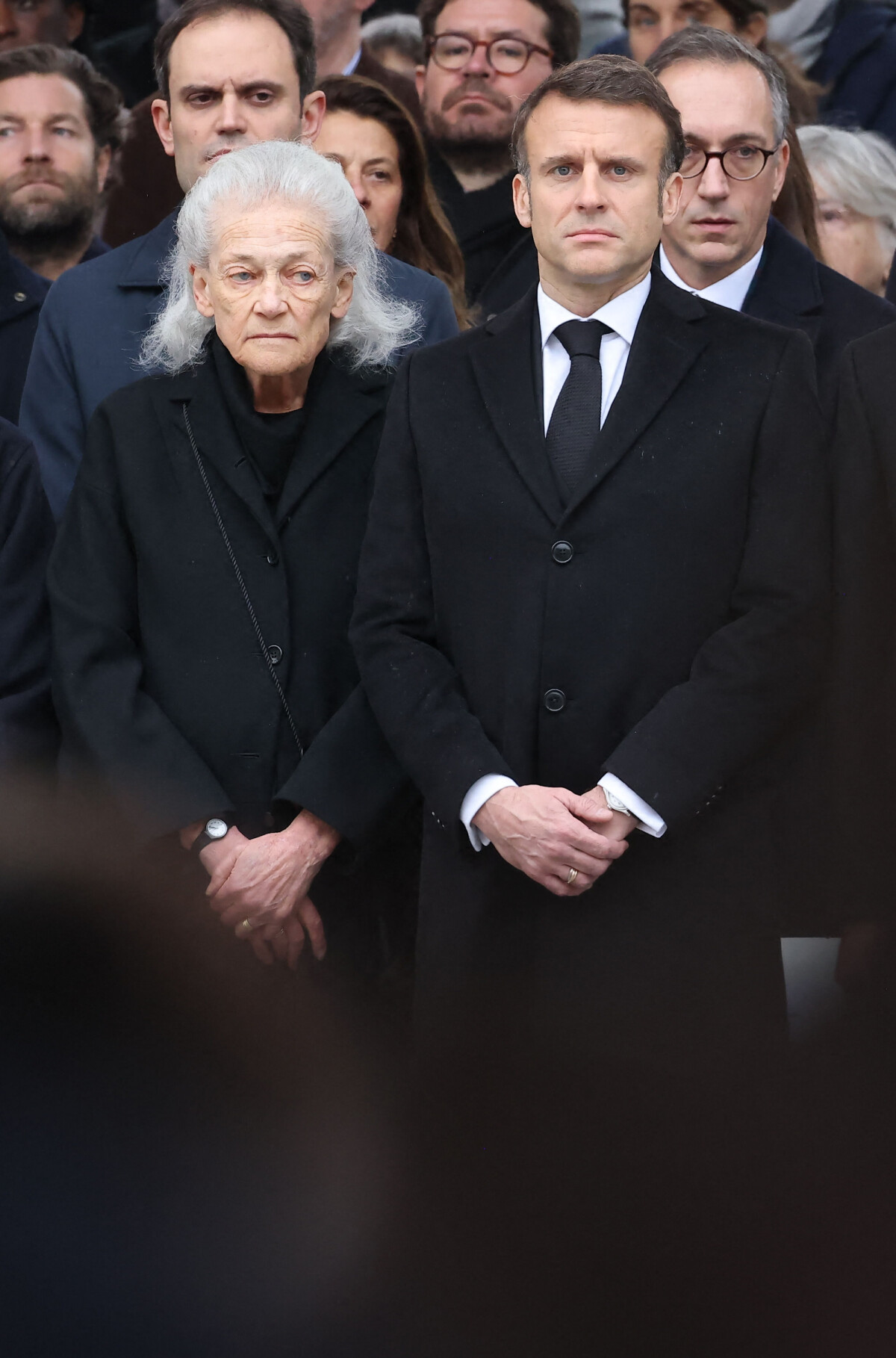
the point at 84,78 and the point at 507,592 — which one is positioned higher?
the point at 84,78

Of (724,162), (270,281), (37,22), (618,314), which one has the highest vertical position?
(37,22)

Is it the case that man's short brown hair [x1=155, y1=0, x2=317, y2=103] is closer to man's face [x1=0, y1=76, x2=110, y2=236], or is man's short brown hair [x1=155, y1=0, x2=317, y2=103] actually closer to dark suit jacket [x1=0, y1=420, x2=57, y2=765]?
dark suit jacket [x1=0, y1=420, x2=57, y2=765]

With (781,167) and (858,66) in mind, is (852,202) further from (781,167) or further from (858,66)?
(781,167)

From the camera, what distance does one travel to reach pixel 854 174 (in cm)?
417

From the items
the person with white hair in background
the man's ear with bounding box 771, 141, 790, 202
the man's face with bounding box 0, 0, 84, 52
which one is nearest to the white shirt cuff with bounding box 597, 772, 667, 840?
the man's ear with bounding box 771, 141, 790, 202

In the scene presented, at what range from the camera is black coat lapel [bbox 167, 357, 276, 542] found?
2803 millimetres

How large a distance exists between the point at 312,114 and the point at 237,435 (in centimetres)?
94

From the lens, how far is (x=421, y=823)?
9.77ft

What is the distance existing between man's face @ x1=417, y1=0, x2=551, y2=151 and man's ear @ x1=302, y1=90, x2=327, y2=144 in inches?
33.3

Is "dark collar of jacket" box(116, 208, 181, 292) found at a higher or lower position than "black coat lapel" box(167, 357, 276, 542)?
higher

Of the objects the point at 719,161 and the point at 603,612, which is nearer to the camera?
the point at 603,612

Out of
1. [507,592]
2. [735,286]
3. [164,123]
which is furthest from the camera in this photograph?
[164,123]

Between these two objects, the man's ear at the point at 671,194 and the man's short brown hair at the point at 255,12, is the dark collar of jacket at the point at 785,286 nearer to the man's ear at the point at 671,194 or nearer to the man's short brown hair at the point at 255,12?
the man's ear at the point at 671,194

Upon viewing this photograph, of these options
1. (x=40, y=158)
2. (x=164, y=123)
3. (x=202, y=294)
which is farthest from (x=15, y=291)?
(x=202, y=294)
